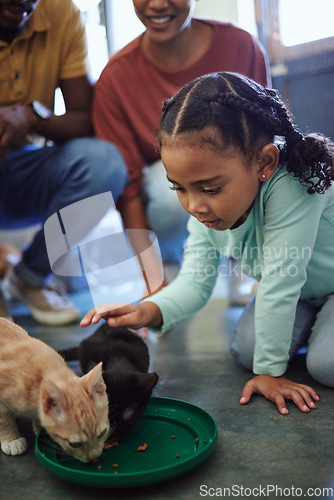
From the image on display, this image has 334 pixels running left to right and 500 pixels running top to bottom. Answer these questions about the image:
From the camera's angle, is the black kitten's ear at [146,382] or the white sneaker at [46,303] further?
the white sneaker at [46,303]

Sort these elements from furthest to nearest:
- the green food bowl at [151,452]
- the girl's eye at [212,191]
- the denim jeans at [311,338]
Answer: the denim jeans at [311,338] < the girl's eye at [212,191] < the green food bowl at [151,452]

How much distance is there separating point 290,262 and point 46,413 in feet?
1.75

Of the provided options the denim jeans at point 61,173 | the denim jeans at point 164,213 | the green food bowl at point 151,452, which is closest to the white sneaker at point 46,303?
the denim jeans at point 61,173

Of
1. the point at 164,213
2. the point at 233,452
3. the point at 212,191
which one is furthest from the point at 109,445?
the point at 164,213

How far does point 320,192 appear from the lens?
3.14 ft

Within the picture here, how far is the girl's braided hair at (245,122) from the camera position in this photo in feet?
2.86

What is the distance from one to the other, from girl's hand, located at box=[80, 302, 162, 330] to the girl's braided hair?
366mm

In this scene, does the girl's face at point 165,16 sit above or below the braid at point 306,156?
above

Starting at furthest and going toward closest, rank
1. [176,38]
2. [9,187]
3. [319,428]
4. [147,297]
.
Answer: [9,187] → [176,38] → [147,297] → [319,428]

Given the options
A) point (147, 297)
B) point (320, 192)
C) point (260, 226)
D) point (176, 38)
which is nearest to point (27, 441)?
point (147, 297)

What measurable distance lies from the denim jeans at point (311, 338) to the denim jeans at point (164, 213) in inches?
14.8

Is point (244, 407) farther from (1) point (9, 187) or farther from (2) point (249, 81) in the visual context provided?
(1) point (9, 187)

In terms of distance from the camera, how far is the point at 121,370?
34.3 inches

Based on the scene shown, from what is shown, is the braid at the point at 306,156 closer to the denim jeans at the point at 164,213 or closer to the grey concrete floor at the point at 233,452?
the grey concrete floor at the point at 233,452
